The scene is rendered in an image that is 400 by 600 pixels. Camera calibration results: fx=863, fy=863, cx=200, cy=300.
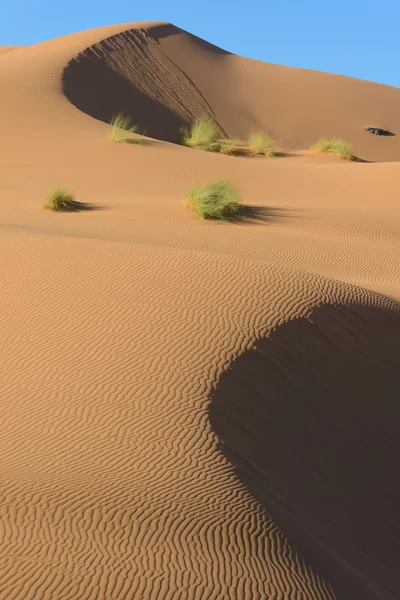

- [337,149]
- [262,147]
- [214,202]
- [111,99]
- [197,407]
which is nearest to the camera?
[197,407]

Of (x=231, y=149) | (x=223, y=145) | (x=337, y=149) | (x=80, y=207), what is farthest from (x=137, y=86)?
(x=80, y=207)

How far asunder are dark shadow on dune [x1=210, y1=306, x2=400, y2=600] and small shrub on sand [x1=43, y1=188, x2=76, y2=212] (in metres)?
8.73

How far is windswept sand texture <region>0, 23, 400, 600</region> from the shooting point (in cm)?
478

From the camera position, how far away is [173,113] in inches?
1516

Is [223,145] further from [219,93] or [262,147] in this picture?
Result: [219,93]

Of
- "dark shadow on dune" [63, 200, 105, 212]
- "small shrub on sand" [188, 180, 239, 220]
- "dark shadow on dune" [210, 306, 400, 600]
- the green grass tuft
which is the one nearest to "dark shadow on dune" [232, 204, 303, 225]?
"small shrub on sand" [188, 180, 239, 220]

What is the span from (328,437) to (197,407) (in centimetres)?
149

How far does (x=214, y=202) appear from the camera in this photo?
16547 millimetres

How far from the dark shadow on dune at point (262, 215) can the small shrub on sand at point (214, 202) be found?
0.70 feet

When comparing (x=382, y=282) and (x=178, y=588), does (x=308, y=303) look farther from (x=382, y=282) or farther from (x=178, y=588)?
(x=178, y=588)

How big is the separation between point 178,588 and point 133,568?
0.26m

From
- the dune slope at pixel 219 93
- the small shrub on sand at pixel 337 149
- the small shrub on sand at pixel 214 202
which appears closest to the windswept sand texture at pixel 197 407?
the small shrub on sand at pixel 214 202

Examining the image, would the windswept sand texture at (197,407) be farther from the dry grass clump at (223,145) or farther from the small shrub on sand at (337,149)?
the small shrub on sand at (337,149)

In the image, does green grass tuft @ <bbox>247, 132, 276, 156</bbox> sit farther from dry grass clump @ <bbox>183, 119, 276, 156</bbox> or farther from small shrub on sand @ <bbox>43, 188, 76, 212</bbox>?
small shrub on sand @ <bbox>43, 188, 76, 212</bbox>
